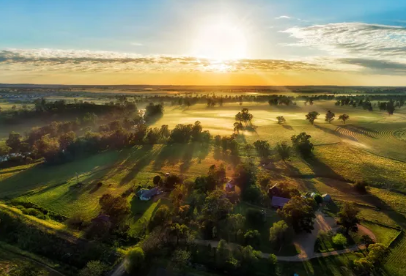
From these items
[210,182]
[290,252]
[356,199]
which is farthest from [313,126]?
[290,252]

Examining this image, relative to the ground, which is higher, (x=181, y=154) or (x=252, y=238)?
(x=181, y=154)

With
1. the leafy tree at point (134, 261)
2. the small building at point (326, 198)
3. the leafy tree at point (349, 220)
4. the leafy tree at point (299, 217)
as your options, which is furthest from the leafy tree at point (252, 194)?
the leafy tree at point (134, 261)

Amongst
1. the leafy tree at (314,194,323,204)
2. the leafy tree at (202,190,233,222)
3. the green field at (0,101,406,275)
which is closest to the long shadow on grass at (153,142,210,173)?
the green field at (0,101,406,275)

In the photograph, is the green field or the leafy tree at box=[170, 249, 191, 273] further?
the green field

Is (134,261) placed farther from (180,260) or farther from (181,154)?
(181,154)

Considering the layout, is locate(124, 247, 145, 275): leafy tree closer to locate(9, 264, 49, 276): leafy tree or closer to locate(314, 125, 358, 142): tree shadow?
locate(9, 264, 49, 276): leafy tree

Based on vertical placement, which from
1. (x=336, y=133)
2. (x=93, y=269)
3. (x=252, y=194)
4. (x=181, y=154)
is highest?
(x=336, y=133)

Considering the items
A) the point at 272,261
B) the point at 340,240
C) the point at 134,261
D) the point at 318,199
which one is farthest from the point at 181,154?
the point at 340,240
